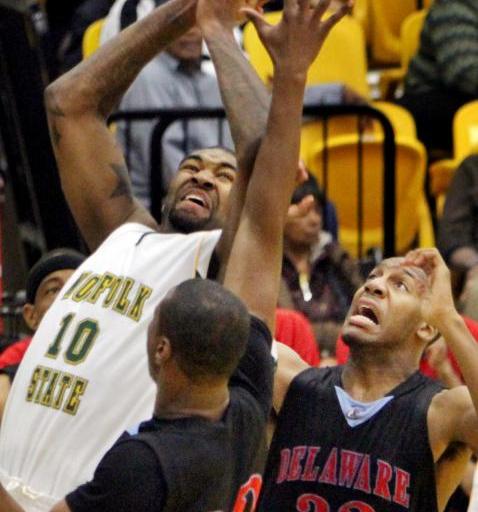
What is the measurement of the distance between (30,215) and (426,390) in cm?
406

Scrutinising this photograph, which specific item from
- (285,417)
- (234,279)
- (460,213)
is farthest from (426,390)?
(460,213)

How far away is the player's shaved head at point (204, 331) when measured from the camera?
4777 mm

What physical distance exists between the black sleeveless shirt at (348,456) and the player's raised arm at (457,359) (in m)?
0.05

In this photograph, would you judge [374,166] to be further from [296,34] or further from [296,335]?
[296,34]

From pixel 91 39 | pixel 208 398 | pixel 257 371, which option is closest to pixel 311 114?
pixel 91 39

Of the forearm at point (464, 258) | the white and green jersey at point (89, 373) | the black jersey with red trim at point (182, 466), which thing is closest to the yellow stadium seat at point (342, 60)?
the forearm at point (464, 258)

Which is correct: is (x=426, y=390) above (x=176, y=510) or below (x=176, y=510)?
below

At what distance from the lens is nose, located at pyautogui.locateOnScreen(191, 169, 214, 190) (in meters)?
6.23

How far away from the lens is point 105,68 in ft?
20.0

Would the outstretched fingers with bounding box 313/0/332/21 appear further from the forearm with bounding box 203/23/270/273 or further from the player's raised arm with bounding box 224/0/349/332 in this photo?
the forearm with bounding box 203/23/270/273

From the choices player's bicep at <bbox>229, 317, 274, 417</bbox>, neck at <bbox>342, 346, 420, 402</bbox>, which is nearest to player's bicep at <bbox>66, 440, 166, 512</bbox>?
player's bicep at <bbox>229, 317, 274, 417</bbox>

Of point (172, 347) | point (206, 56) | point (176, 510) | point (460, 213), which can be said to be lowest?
point (460, 213)

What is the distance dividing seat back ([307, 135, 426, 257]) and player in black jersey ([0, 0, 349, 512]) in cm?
437

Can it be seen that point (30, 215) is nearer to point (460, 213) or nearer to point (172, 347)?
point (460, 213)
